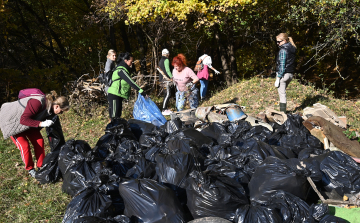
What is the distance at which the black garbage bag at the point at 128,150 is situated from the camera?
369 cm

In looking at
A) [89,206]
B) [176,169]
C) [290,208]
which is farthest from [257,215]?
[89,206]

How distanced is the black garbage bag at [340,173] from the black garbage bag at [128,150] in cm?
220

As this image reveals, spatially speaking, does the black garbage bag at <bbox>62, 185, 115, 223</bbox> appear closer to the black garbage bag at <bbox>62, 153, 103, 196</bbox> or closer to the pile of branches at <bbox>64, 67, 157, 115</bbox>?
the black garbage bag at <bbox>62, 153, 103, 196</bbox>

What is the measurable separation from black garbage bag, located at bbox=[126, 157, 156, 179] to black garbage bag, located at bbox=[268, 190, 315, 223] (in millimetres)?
1354

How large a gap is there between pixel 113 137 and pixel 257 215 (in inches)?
101

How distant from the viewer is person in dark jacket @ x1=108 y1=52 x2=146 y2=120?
4938 millimetres

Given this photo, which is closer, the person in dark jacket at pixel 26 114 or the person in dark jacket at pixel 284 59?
the person in dark jacket at pixel 26 114

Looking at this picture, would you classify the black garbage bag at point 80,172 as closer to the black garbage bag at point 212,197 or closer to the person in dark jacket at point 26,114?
the person in dark jacket at point 26,114

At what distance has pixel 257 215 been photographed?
2.28 m

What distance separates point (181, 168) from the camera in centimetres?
300

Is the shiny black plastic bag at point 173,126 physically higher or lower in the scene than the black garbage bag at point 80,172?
higher

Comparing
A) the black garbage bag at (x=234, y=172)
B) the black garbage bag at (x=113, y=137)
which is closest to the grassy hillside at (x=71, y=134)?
the black garbage bag at (x=113, y=137)

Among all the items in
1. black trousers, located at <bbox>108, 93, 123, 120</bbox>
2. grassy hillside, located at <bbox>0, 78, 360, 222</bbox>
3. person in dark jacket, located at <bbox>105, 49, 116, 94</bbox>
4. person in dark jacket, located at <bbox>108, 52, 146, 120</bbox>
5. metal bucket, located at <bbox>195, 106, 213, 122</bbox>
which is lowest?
grassy hillside, located at <bbox>0, 78, 360, 222</bbox>

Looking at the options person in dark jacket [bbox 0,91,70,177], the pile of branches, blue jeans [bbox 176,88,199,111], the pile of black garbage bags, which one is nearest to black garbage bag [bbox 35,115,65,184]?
the pile of black garbage bags
